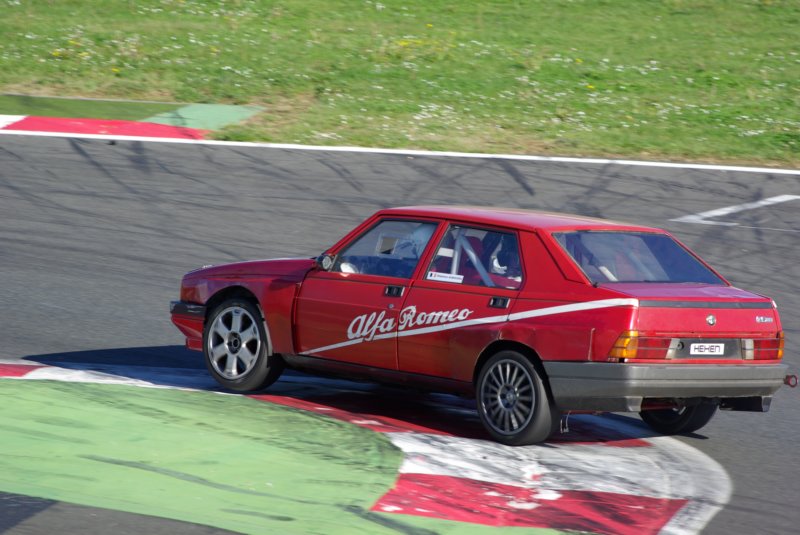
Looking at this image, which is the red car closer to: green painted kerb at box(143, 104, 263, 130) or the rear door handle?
the rear door handle

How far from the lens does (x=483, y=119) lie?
22812 millimetres

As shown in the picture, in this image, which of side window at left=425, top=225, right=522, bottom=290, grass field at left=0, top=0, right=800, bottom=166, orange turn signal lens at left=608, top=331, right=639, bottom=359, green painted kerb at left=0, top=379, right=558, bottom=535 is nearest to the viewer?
green painted kerb at left=0, top=379, right=558, bottom=535

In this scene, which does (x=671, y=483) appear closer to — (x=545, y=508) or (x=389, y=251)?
(x=545, y=508)

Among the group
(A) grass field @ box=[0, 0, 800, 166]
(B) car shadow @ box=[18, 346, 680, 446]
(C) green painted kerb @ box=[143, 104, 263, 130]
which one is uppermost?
(A) grass field @ box=[0, 0, 800, 166]

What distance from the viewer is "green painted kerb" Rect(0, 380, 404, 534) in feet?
18.9

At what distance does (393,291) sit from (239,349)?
54.8 inches

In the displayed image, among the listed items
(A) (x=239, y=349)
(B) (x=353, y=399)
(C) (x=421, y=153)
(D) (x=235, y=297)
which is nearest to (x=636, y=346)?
(B) (x=353, y=399)

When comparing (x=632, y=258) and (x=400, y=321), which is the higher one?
(x=632, y=258)

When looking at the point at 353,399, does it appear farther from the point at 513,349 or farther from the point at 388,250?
the point at 513,349

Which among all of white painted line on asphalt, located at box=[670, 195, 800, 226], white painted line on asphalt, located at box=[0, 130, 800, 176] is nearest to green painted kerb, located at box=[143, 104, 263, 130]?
white painted line on asphalt, located at box=[0, 130, 800, 176]

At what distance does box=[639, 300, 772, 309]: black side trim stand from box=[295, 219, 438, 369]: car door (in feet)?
5.42

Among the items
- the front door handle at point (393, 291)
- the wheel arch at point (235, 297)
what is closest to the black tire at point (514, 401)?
the front door handle at point (393, 291)

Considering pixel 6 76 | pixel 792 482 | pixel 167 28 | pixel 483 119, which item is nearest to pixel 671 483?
pixel 792 482

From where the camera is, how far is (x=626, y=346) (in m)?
7.01
